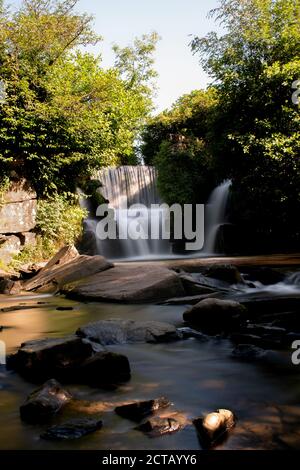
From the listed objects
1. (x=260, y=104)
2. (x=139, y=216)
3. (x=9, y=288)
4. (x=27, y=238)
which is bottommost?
(x=9, y=288)

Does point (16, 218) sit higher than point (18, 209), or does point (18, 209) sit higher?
point (18, 209)

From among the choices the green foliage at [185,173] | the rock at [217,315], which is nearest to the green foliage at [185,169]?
the green foliage at [185,173]

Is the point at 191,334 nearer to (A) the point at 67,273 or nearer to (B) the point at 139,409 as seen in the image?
(B) the point at 139,409

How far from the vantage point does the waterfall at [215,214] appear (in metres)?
21.5

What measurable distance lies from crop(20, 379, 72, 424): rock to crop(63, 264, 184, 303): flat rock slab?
4.99 metres

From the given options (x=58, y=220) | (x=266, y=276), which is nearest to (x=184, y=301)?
(x=266, y=276)

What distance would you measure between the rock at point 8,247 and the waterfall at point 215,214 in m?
10.1

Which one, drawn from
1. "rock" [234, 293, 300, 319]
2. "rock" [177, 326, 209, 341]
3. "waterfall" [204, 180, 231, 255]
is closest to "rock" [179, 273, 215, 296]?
"rock" [234, 293, 300, 319]

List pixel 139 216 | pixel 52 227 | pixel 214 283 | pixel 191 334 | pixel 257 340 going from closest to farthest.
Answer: pixel 257 340
pixel 191 334
pixel 214 283
pixel 52 227
pixel 139 216

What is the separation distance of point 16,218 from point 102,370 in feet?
38.4

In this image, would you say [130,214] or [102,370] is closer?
[102,370]

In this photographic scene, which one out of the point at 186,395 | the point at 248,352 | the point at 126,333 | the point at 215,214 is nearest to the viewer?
the point at 186,395

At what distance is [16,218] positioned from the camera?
14.7m

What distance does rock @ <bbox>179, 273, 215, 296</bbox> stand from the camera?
9.00 meters
